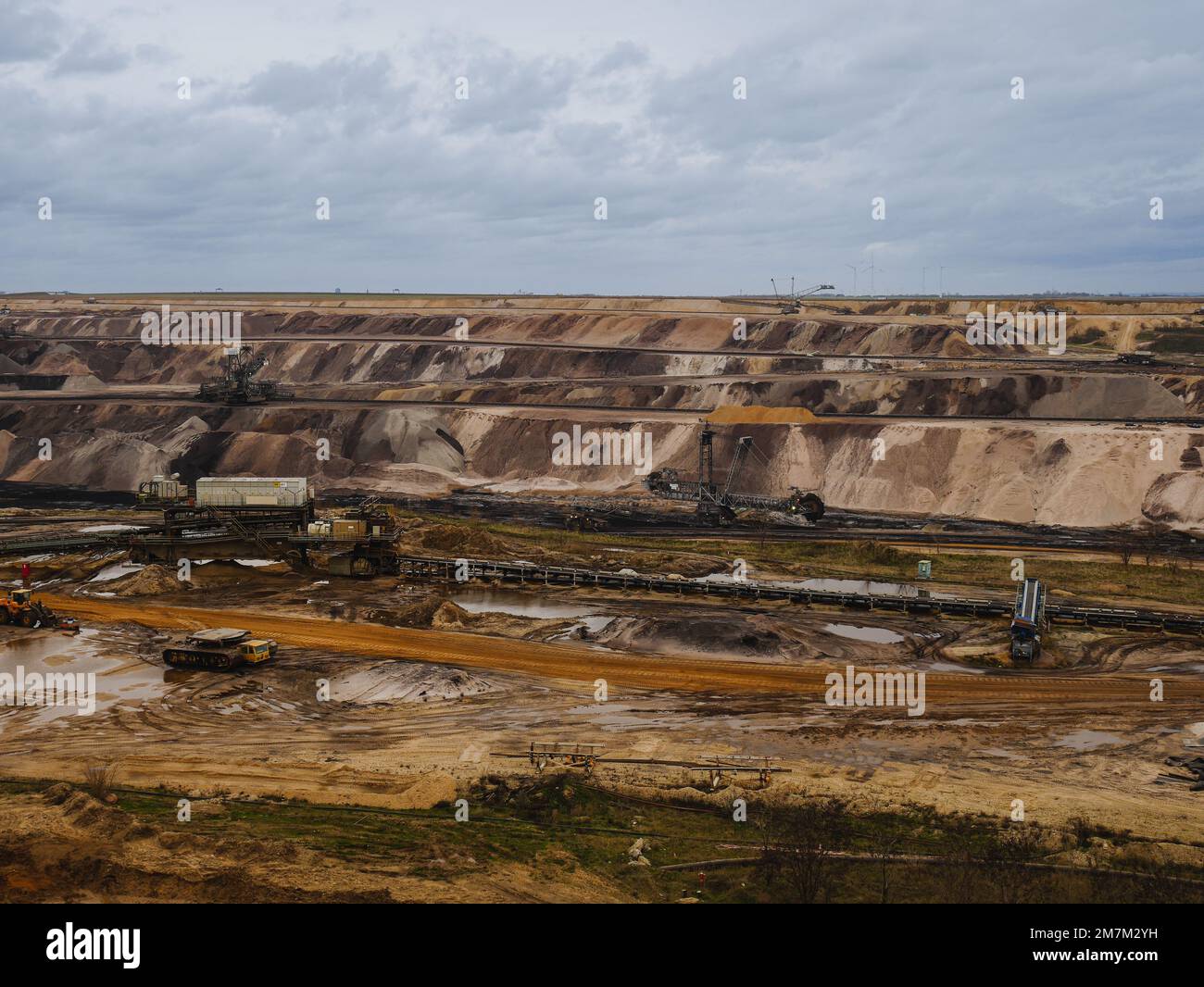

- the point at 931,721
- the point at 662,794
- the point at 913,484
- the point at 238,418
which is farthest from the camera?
the point at 238,418

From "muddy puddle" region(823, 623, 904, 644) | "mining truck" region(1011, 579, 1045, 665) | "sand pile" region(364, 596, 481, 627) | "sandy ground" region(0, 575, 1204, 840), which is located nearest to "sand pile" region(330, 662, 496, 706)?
"sandy ground" region(0, 575, 1204, 840)

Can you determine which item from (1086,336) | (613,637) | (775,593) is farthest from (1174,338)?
(613,637)

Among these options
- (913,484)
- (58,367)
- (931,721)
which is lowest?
(931,721)

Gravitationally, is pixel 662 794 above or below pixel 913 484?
below

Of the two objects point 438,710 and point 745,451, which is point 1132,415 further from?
point 438,710

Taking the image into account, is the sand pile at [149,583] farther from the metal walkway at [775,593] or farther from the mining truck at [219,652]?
the mining truck at [219,652]

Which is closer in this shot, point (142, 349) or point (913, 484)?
point (913, 484)

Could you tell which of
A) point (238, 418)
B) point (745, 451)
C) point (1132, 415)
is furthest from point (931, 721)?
point (238, 418)
